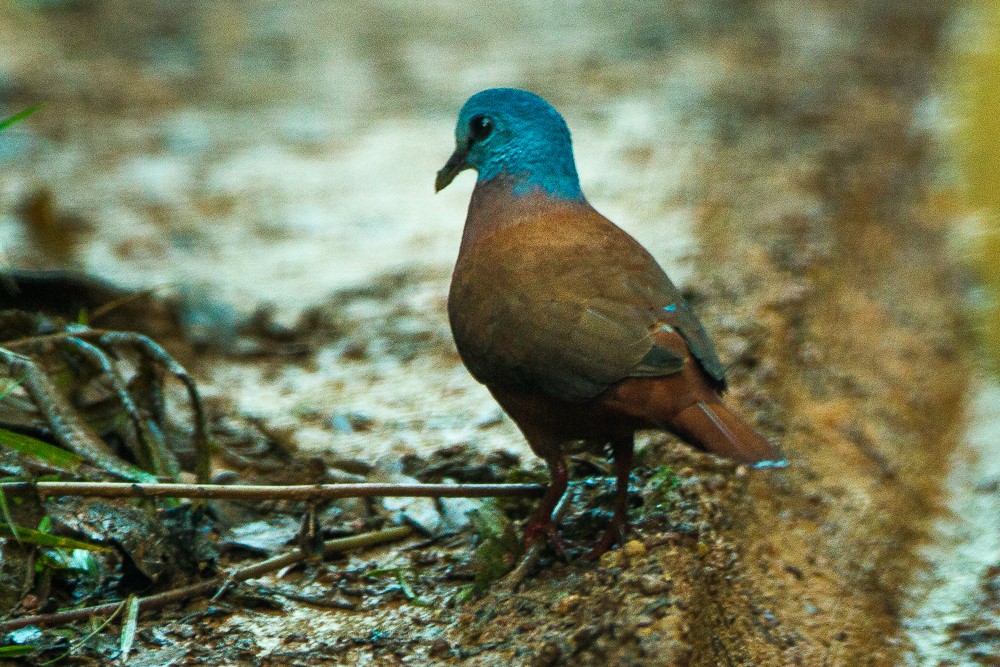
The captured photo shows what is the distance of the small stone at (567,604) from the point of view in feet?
8.84

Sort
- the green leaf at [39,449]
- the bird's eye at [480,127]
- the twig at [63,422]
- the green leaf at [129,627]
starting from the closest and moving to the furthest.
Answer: the green leaf at [129,627]
the green leaf at [39,449]
the twig at [63,422]
the bird's eye at [480,127]

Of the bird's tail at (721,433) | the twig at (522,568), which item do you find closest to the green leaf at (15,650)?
the twig at (522,568)

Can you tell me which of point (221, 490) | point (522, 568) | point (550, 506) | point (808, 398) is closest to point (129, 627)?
point (221, 490)

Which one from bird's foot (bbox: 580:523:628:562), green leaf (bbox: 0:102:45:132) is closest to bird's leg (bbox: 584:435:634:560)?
bird's foot (bbox: 580:523:628:562)

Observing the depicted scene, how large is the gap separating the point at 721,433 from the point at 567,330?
0.41 m

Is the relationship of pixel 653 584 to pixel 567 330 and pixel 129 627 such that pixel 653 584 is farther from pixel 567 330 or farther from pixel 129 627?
pixel 129 627

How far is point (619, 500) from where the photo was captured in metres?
2.98

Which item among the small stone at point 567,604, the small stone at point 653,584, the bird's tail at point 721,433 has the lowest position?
the small stone at point 567,604

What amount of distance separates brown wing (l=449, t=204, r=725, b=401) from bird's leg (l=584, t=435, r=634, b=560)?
0.90 ft

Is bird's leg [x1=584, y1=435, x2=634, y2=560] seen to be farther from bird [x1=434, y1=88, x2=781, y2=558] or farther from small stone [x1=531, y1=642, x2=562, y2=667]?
small stone [x1=531, y1=642, x2=562, y2=667]

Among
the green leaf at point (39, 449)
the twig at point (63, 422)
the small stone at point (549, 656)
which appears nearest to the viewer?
the small stone at point (549, 656)

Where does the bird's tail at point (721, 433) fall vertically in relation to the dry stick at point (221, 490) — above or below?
above

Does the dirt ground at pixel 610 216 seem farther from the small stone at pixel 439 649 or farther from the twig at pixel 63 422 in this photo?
the twig at pixel 63 422

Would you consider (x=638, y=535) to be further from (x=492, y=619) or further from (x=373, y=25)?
(x=373, y=25)
